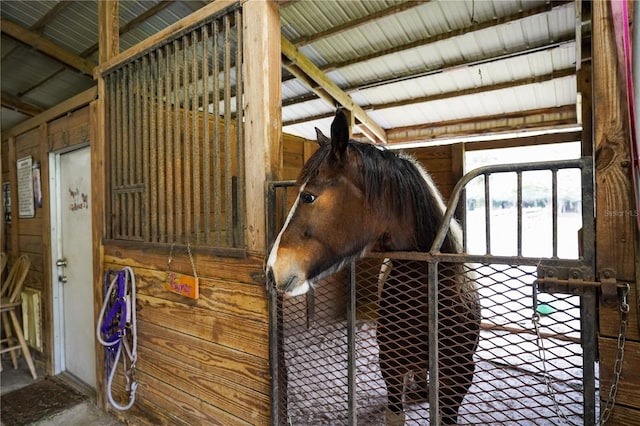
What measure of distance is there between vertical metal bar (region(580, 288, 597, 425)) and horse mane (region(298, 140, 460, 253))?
17.6 inches

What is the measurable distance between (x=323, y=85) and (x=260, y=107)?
228cm

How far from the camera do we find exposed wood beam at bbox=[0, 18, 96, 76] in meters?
2.97

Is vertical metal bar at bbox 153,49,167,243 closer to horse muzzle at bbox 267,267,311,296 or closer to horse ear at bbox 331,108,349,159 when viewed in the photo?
horse muzzle at bbox 267,267,311,296

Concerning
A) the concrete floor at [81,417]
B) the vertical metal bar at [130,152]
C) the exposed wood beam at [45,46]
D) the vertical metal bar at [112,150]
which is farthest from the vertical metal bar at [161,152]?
the exposed wood beam at [45,46]

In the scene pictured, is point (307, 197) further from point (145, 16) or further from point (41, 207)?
point (41, 207)

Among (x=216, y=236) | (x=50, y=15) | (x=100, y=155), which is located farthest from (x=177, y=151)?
(x=50, y=15)

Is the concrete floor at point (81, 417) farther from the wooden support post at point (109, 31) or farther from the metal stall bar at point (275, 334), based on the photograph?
the wooden support post at point (109, 31)

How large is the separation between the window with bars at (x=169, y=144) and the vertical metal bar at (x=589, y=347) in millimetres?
1209

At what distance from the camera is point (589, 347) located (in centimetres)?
78

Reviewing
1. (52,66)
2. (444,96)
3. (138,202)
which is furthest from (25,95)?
(444,96)

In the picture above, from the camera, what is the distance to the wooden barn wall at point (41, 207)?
256 centimetres

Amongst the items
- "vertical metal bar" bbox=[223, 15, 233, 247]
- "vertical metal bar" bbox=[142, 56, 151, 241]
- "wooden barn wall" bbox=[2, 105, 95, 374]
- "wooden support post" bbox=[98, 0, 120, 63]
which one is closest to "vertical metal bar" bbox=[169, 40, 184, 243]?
"vertical metal bar" bbox=[142, 56, 151, 241]

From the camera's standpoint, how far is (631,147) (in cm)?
71

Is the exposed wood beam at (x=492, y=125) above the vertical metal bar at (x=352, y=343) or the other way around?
above
